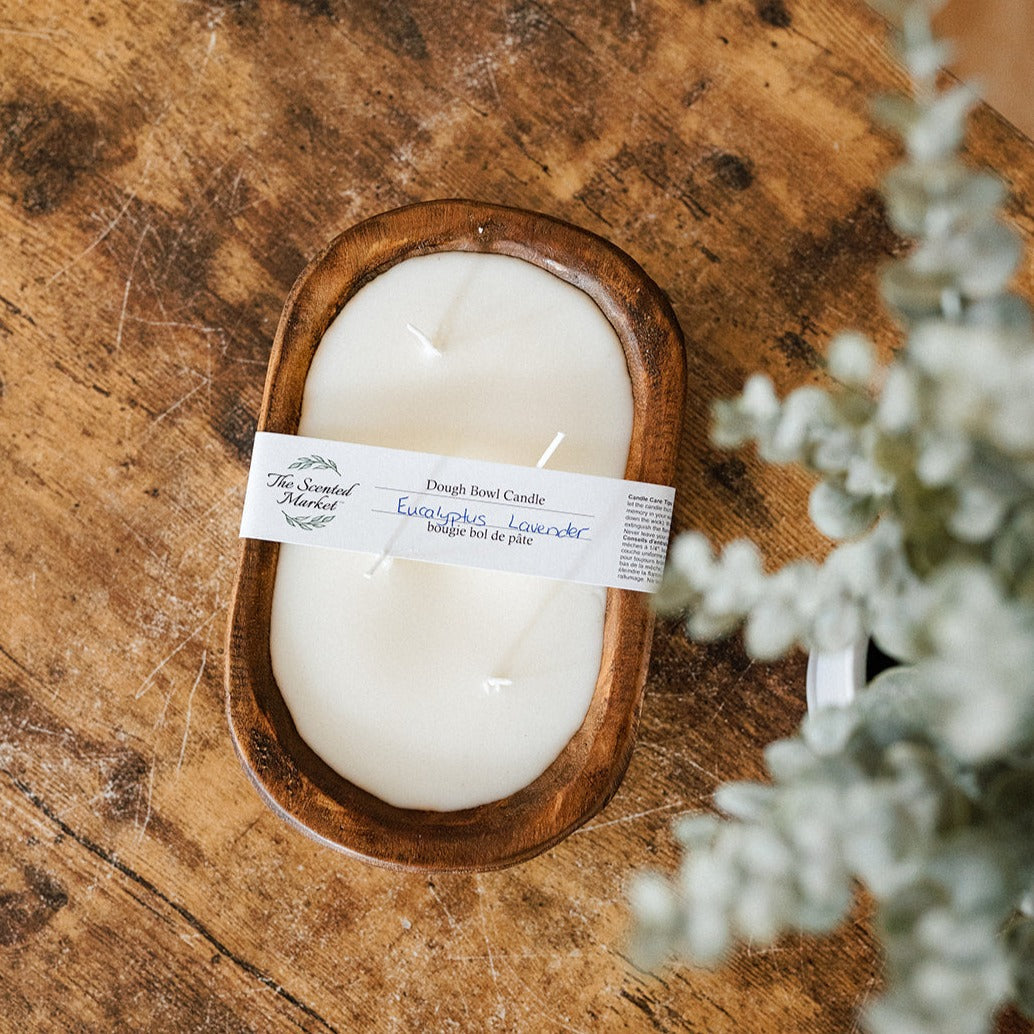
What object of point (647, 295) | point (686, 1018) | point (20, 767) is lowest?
point (686, 1018)

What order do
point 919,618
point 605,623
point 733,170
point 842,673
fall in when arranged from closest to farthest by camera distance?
point 919,618 < point 842,673 < point 605,623 < point 733,170

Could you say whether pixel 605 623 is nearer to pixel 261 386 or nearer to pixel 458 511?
pixel 458 511

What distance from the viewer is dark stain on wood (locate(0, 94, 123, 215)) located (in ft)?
2.33

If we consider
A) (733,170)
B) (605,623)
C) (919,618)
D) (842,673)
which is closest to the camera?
(919,618)

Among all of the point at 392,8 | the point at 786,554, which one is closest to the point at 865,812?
the point at 786,554

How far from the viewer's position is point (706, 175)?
2.31 feet

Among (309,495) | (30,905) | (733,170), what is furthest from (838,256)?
(30,905)

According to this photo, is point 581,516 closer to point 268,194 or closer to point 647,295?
point 647,295

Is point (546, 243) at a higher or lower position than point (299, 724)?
higher

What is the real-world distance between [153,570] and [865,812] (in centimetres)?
58

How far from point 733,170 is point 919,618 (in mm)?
514

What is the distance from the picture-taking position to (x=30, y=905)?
0.69 m

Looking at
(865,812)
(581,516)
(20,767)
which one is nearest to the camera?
(865,812)

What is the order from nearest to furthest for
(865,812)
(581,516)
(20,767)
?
(865,812), (581,516), (20,767)
